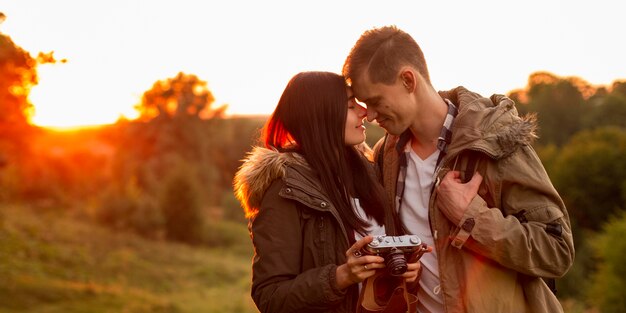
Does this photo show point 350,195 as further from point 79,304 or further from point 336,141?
point 79,304

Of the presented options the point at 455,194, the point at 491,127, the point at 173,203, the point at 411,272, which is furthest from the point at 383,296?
the point at 173,203

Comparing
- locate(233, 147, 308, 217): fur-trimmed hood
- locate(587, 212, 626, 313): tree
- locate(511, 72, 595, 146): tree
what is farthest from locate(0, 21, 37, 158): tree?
locate(511, 72, 595, 146): tree

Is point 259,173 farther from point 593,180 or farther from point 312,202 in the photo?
point 593,180

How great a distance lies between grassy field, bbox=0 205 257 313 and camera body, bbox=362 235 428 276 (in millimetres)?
9501

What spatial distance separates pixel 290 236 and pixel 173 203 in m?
47.4

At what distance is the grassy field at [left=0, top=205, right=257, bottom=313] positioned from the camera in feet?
67.4

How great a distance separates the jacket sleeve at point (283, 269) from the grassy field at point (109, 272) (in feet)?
29.4

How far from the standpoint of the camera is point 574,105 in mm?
50156

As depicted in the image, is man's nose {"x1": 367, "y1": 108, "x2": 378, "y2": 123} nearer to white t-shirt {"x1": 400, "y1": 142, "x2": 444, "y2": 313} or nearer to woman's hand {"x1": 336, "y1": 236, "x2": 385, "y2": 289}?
white t-shirt {"x1": 400, "y1": 142, "x2": 444, "y2": 313}

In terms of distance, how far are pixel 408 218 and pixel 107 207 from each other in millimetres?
47169

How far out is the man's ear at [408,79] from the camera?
398 cm

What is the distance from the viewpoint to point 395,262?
315cm

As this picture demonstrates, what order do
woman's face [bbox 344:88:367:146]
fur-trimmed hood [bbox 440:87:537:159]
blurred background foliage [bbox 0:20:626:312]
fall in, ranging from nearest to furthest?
fur-trimmed hood [bbox 440:87:537:159]
woman's face [bbox 344:88:367:146]
blurred background foliage [bbox 0:20:626:312]

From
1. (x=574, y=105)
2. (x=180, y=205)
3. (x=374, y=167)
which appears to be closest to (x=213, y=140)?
(x=180, y=205)
